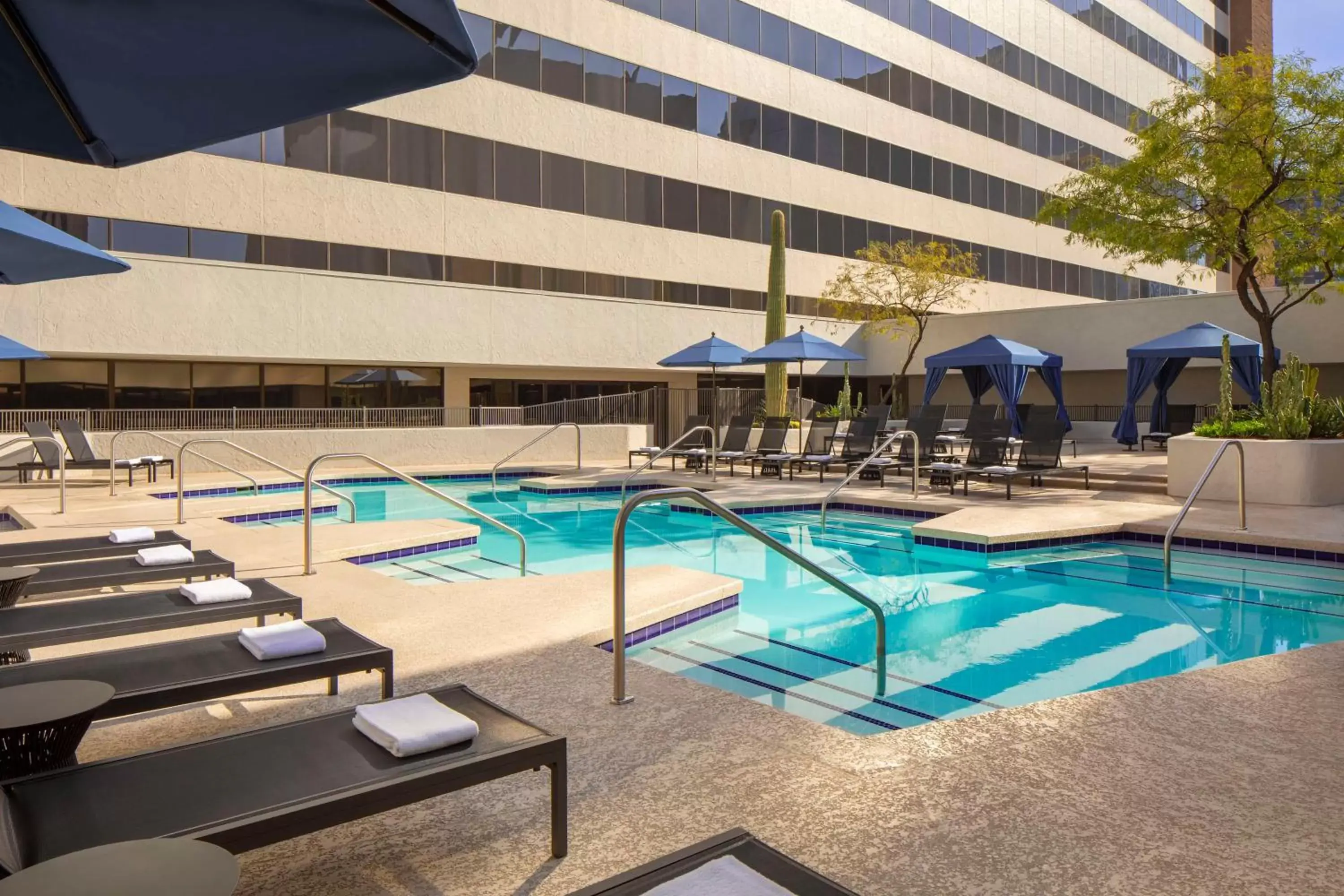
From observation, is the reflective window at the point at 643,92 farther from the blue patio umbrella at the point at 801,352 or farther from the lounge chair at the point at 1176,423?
the lounge chair at the point at 1176,423

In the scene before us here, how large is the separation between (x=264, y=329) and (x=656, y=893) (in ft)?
66.3

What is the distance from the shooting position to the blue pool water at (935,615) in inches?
246

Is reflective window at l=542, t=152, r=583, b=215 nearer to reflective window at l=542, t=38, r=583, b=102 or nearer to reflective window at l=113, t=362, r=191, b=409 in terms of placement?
reflective window at l=542, t=38, r=583, b=102

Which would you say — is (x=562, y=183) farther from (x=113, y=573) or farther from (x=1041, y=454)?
(x=113, y=573)

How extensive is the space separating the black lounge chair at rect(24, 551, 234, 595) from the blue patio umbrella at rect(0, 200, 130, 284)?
6.24ft

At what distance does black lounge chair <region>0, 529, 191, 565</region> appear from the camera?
22.1ft

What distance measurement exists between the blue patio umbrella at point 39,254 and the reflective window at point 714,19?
78.5ft

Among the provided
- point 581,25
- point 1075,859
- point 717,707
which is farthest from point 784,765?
point 581,25

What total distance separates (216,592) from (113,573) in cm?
135

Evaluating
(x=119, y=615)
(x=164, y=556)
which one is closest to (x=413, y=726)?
(x=119, y=615)

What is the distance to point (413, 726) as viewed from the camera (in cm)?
304

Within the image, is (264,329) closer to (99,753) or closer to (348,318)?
(348,318)

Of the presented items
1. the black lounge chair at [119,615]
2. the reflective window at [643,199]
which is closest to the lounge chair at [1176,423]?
the reflective window at [643,199]

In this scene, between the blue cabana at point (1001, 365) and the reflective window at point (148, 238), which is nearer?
the reflective window at point (148, 238)
